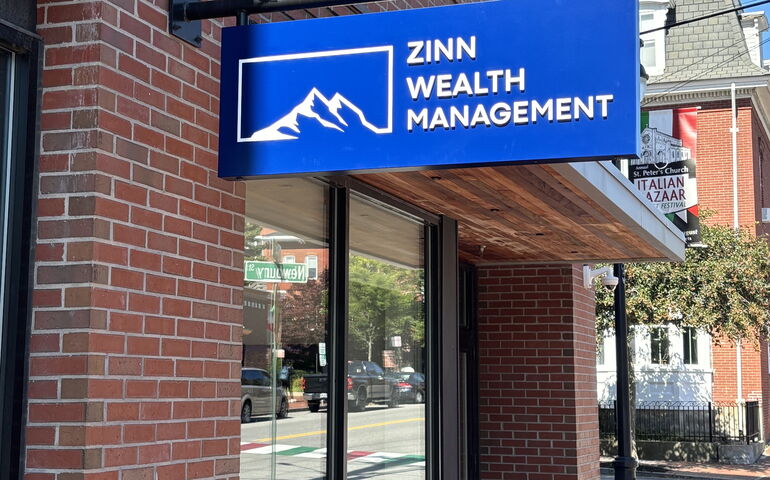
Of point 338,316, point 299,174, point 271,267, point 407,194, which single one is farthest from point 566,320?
point 299,174

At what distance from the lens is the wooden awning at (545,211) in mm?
6219

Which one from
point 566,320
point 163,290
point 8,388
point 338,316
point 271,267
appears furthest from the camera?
point 566,320

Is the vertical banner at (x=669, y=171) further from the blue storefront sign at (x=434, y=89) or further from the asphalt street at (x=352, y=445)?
the blue storefront sign at (x=434, y=89)

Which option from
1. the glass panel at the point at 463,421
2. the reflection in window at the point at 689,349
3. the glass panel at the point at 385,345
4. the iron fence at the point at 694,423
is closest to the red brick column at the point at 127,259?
the glass panel at the point at 385,345

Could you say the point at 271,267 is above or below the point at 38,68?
below

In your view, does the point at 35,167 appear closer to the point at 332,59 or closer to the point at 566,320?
the point at 332,59

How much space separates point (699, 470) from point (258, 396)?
16533 millimetres

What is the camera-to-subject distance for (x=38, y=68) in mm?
3746

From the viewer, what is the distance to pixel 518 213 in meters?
7.54

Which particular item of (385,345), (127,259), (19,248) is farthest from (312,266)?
(19,248)

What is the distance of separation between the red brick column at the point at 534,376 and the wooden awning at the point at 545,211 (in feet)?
1.92

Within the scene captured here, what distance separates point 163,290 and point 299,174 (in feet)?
2.38

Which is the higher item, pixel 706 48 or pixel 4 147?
pixel 706 48

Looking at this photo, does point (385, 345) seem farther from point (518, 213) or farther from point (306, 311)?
point (518, 213)
